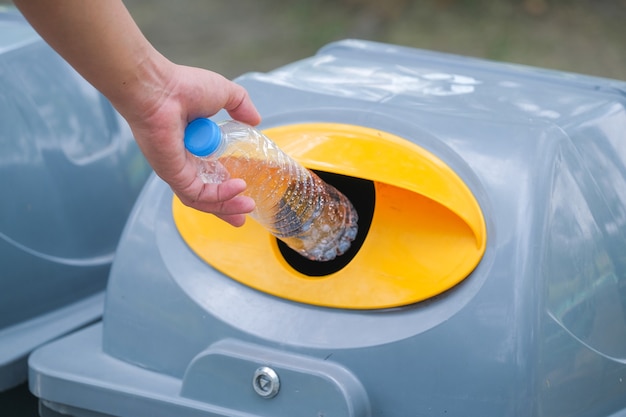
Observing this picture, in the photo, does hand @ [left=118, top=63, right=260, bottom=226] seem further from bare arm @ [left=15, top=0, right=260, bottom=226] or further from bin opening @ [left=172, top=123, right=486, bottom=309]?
bin opening @ [left=172, top=123, right=486, bottom=309]

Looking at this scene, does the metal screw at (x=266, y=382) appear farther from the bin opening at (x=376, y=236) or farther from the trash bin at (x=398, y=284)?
the bin opening at (x=376, y=236)

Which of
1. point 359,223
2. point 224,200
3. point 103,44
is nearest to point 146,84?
point 103,44

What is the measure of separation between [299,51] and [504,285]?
15.6ft

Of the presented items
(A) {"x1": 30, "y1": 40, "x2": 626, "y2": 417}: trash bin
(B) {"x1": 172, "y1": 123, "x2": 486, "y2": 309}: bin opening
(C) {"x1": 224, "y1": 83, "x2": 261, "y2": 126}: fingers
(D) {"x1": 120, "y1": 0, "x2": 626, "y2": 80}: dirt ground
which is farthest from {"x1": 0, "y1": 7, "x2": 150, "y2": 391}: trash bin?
(D) {"x1": 120, "y1": 0, "x2": 626, "y2": 80}: dirt ground

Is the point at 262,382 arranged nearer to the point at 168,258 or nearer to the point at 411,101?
the point at 168,258

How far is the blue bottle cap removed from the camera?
1.18 meters

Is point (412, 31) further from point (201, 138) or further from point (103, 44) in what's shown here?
point (103, 44)

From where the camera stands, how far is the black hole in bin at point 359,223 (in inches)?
63.9

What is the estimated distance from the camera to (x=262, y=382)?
4.75 feet

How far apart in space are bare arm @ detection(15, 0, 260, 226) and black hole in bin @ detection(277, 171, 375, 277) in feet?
1.20

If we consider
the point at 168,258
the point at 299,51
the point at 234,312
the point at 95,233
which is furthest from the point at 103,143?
the point at 299,51

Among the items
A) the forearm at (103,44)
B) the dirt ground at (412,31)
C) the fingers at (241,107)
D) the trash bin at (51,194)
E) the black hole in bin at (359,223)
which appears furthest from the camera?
the dirt ground at (412,31)

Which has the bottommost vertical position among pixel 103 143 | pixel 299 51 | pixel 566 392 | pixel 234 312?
pixel 566 392

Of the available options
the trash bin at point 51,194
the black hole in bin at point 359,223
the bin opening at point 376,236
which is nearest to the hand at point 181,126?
the bin opening at point 376,236
